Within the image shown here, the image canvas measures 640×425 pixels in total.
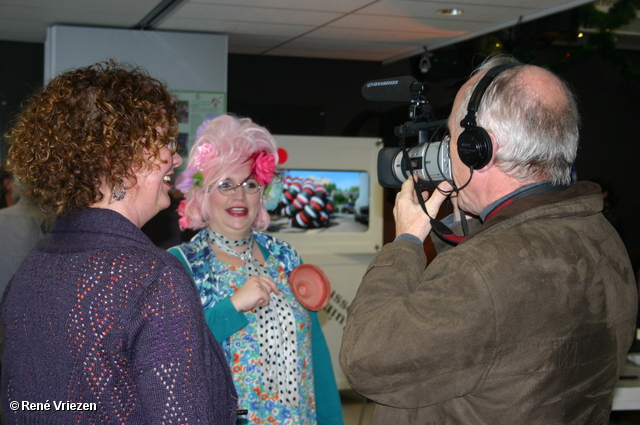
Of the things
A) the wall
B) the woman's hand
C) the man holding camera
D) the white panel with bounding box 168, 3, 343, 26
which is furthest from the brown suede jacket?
the white panel with bounding box 168, 3, 343, 26

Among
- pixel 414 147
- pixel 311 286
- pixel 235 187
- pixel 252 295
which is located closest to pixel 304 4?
pixel 235 187

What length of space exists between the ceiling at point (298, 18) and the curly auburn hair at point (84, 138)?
2.29 m

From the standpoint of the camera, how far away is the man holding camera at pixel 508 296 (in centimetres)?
104

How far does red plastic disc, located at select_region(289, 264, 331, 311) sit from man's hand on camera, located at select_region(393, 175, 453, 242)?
0.72m

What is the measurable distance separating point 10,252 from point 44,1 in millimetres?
1376

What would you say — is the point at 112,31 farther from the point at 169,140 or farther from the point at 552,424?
the point at 552,424

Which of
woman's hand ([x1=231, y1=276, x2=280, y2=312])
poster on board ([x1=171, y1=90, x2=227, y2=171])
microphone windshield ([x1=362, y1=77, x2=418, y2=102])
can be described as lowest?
woman's hand ([x1=231, y1=276, x2=280, y2=312])

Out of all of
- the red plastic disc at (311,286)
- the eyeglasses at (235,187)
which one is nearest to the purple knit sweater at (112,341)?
the red plastic disc at (311,286)

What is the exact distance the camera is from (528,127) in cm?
112

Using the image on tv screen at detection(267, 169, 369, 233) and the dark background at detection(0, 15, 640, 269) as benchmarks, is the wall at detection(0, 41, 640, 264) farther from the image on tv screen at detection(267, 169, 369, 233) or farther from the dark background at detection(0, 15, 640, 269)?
the image on tv screen at detection(267, 169, 369, 233)

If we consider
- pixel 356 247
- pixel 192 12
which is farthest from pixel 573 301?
pixel 356 247

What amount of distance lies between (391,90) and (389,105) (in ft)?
12.9

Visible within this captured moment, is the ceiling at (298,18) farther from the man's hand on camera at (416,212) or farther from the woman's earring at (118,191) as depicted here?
the woman's earring at (118,191)

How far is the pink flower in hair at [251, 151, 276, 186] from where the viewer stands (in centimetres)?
226
